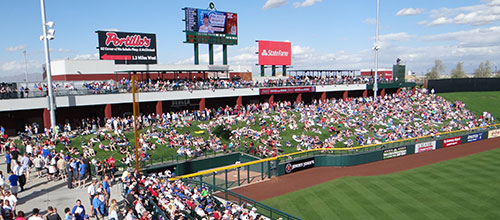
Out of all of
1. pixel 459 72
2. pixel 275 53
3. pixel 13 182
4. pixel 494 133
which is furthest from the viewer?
pixel 459 72

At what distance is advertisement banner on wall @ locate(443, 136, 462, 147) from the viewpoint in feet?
105

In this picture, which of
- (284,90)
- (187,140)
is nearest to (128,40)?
(187,140)

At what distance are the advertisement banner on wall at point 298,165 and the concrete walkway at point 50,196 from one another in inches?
484

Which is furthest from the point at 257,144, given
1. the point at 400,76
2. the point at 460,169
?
the point at 400,76

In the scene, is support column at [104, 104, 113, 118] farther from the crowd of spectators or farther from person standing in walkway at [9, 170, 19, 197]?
person standing in walkway at [9, 170, 19, 197]

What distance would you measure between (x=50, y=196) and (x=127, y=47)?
25.8m

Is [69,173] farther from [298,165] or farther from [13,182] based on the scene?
[298,165]

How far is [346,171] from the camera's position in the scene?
24.6 m

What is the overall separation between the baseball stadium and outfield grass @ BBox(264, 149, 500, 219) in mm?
112

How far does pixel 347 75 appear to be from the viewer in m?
49.7

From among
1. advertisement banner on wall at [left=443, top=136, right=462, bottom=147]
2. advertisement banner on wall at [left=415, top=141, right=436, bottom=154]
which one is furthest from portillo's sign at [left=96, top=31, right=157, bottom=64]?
advertisement banner on wall at [left=443, top=136, right=462, bottom=147]

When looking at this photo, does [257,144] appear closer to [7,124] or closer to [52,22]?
[52,22]

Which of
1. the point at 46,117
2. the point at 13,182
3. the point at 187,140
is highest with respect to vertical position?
the point at 46,117

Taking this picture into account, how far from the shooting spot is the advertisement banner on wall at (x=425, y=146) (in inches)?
1182
